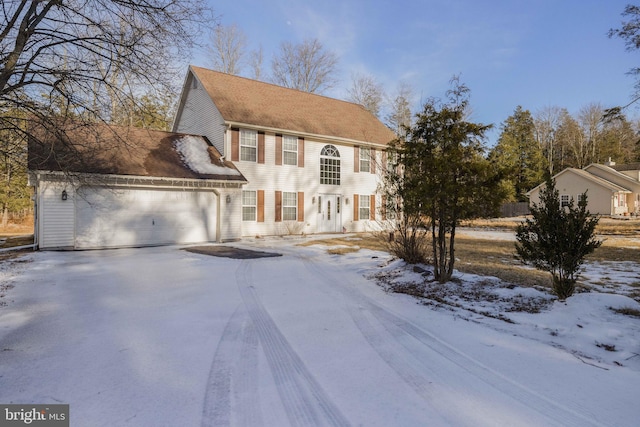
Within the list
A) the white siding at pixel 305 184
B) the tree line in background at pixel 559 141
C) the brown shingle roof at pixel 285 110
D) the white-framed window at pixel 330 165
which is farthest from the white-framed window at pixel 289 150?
the tree line in background at pixel 559 141

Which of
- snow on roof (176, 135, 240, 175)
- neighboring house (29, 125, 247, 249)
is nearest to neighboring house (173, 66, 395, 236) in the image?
snow on roof (176, 135, 240, 175)

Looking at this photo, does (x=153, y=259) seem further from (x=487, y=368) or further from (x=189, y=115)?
(x=189, y=115)

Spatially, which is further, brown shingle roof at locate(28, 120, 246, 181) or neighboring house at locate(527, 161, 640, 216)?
neighboring house at locate(527, 161, 640, 216)

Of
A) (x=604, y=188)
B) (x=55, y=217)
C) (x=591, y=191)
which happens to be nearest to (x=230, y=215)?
(x=55, y=217)

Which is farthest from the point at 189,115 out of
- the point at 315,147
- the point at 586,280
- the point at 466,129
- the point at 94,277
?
the point at 586,280

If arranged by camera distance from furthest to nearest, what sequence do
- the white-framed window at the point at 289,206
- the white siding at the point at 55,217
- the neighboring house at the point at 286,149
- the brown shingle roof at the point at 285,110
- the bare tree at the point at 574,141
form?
the bare tree at the point at 574,141 → the white-framed window at the point at 289,206 → the brown shingle roof at the point at 285,110 → the neighboring house at the point at 286,149 → the white siding at the point at 55,217

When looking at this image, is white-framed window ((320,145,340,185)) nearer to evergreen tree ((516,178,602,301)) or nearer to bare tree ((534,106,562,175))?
evergreen tree ((516,178,602,301))

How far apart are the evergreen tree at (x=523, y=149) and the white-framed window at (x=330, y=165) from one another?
30.6 metres

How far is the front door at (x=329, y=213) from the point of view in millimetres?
19672

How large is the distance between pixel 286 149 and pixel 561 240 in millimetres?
14479

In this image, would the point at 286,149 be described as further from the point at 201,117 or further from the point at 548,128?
the point at 548,128

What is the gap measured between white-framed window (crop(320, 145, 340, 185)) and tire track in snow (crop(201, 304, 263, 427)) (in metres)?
15.5

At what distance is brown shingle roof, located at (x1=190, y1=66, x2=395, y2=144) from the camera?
1745 cm

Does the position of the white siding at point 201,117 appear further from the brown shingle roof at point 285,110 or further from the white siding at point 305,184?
the white siding at point 305,184
